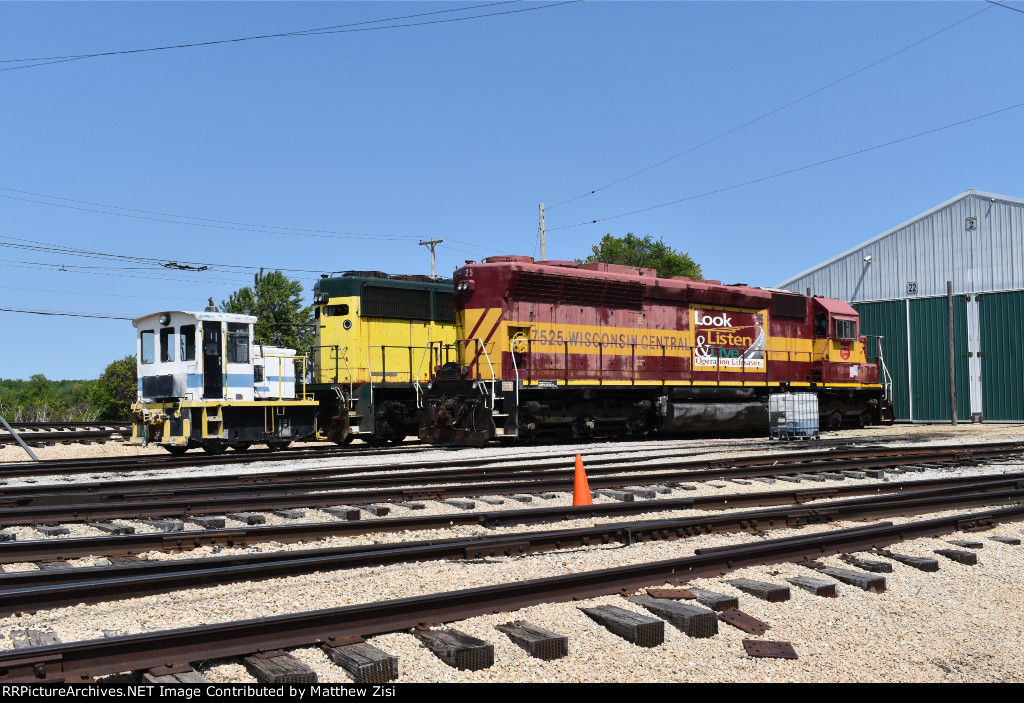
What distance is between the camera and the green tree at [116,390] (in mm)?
56109

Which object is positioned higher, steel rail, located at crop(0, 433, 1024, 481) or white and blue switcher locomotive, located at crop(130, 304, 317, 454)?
white and blue switcher locomotive, located at crop(130, 304, 317, 454)

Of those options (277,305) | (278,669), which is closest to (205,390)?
(278,669)

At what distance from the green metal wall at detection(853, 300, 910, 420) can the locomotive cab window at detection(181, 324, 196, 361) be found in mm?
23827

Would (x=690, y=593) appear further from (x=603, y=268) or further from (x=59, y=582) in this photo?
(x=603, y=268)

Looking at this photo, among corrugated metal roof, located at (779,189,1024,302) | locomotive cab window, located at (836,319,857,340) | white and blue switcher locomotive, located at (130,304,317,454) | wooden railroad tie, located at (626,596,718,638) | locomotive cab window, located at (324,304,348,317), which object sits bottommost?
wooden railroad tie, located at (626,596,718,638)

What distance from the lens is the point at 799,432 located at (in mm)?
20484

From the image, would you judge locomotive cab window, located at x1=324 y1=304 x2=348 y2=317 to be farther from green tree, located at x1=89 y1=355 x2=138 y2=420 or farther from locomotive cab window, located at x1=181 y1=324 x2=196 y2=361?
green tree, located at x1=89 y1=355 x2=138 y2=420

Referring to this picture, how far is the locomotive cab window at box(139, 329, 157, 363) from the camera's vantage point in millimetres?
18344

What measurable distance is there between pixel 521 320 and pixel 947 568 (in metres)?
12.6

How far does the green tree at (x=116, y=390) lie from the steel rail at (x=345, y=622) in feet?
175

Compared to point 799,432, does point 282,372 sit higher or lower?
higher

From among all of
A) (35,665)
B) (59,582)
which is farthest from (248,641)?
(59,582)

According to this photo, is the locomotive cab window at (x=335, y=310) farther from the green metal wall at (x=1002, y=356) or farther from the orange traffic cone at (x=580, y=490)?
the green metal wall at (x=1002, y=356)

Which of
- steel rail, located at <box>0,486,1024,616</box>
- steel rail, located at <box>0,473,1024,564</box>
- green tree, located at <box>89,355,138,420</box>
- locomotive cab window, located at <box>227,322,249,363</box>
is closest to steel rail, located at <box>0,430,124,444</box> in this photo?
locomotive cab window, located at <box>227,322,249,363</box>
